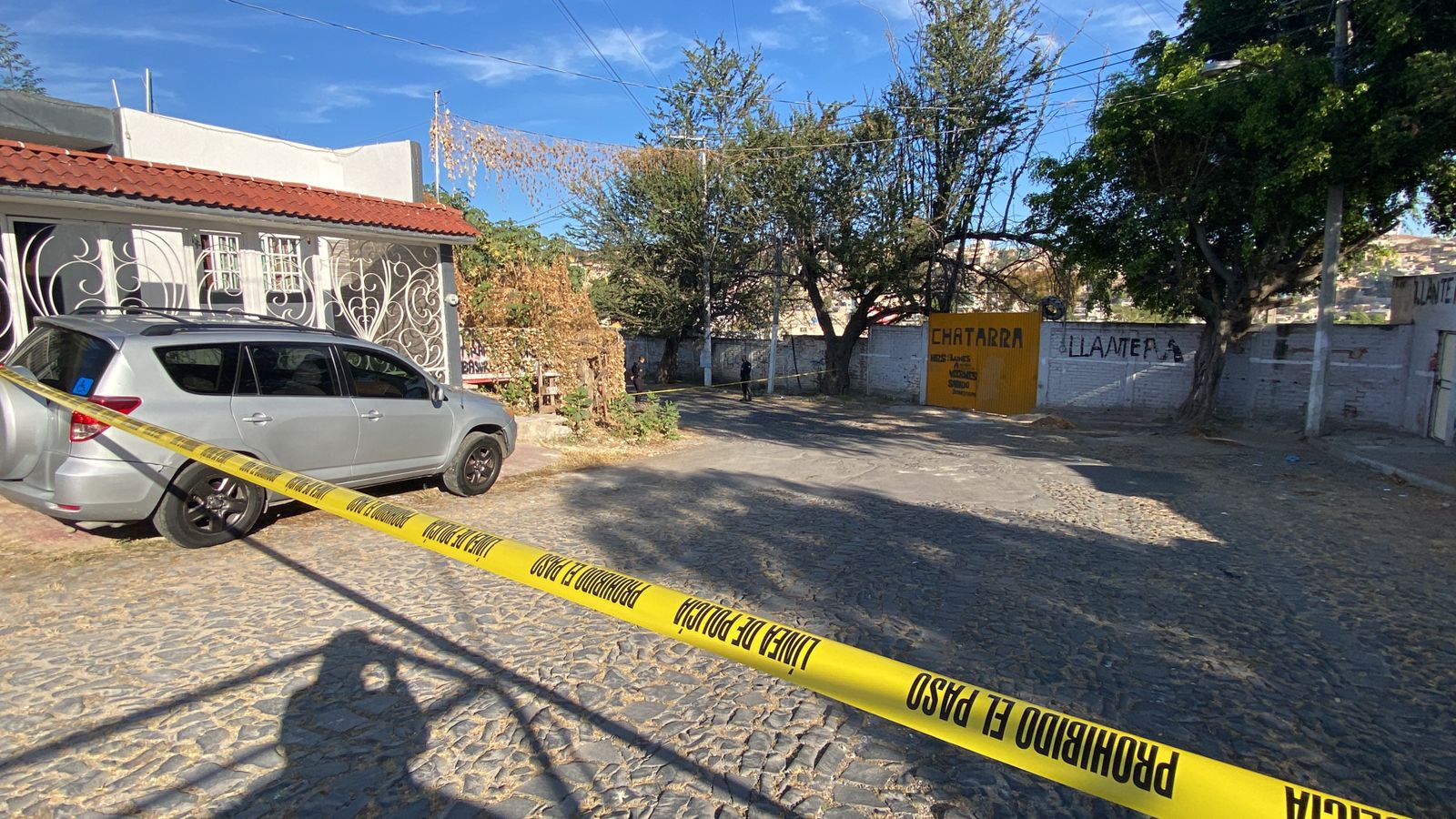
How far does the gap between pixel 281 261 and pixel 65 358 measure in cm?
438

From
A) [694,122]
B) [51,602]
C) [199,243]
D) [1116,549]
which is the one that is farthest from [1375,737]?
[694,122]

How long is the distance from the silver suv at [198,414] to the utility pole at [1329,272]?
1411 centimetres

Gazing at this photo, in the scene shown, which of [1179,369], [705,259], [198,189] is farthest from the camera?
[705,259]

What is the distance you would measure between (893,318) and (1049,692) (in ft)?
64.9

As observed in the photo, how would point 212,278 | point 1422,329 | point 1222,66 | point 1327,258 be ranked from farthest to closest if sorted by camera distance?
point 1422,329 < point 1327,258 < point 1222,66 < point 212,278

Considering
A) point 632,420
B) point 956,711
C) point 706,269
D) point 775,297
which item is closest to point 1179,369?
point 775,297

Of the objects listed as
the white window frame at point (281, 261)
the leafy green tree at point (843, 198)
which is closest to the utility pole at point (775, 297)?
the leafy green tree at point (843, 198)

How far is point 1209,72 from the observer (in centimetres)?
1289

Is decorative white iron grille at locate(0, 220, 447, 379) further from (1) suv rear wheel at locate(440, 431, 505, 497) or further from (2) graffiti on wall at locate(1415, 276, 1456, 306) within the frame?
(2) graffiti on wall at locate(1415, 276, 1456, 306)

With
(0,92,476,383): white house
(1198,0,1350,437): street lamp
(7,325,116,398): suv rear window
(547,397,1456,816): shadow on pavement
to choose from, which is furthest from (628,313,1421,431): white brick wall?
(7,325,116,398): suv rear window

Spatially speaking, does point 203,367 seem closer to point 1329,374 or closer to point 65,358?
point 65,358

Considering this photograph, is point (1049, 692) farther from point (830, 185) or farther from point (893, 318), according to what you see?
point (893, 318)

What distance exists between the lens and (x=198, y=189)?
8.45 m

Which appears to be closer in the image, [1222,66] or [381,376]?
[381,376]
